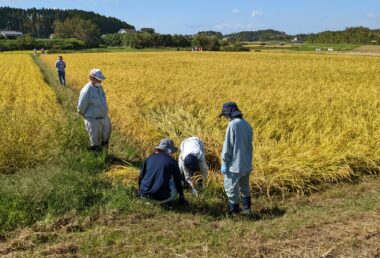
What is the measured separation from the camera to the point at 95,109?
6.80 m

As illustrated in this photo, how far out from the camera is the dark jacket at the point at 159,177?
5008 mm

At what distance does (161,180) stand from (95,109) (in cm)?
241

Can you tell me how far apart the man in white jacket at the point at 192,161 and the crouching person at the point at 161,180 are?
578 mm

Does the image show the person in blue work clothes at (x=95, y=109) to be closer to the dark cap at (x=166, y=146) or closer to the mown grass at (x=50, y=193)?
the mown grass at (x=50, y=193)

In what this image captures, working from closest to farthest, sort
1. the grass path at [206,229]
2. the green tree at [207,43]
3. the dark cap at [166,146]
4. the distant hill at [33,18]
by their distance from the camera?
the grass path at [206,229] → the dark cap at [166,146] → the green tree at [207,43] → the distant hill at [33,18]

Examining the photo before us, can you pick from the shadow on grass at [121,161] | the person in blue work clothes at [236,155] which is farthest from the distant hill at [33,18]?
the person in blue work clothes at [236,155]

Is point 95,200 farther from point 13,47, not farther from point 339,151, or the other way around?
point 13,47

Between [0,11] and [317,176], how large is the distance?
554 ft

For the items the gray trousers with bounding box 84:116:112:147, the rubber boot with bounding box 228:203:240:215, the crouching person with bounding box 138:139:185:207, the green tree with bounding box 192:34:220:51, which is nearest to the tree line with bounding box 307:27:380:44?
the green tree with bounding box 192:34:220:51

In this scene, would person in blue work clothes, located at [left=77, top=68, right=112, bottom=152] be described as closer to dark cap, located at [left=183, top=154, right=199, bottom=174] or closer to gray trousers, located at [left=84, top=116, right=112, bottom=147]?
gray trousers, located at [left=84, top=116, right=112, bottom=147]

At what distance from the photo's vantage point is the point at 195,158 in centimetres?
571

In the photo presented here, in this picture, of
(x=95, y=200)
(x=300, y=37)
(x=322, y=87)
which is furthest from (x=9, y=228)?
(x=300, y=37)

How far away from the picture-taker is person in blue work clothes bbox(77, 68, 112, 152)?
6703 mm

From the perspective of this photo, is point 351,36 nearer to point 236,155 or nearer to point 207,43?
point 207,43
